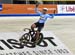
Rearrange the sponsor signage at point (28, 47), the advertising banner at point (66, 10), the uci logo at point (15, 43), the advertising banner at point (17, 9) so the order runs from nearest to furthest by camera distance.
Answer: the sponsor signage at point (28, 47)
the uci logo at point (15, 43)
the advertising banner at point (17, 9)
the advertising banner at point (66, 10)

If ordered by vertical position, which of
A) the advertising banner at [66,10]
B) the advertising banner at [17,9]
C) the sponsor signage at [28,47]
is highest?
the sponsor signage at [28,47]

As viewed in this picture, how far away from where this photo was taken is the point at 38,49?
12586mm

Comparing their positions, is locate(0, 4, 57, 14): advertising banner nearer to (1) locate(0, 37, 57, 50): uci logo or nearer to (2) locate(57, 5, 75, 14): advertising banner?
(2) locate(57, 5, 75, 14): advertising banner

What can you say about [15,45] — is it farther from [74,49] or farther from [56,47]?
[74,49]

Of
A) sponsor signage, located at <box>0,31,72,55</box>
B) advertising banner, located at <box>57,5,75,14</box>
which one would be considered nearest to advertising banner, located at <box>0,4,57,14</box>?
advertising banner, located at <box>57,5,75,14</box>

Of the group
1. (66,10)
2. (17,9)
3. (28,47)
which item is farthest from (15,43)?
(66,10)

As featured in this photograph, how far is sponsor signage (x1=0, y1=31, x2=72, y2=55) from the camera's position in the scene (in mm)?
12124

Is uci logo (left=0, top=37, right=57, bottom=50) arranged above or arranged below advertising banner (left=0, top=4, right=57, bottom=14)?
above

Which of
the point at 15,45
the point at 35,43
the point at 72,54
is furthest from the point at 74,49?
the point at 15,45

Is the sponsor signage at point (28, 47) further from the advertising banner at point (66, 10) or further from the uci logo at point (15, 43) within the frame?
the advertising banner at point (66, 10)

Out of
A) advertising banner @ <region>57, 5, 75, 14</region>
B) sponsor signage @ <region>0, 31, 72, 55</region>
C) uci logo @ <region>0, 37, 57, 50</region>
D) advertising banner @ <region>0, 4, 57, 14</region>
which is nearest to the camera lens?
sponsor signage @ <region>0, 31, 72, 55</region>

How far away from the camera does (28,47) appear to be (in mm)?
12594

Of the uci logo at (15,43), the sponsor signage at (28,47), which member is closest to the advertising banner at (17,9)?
the sponsor signage at (28,47)

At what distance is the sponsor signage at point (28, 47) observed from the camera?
477 inches
